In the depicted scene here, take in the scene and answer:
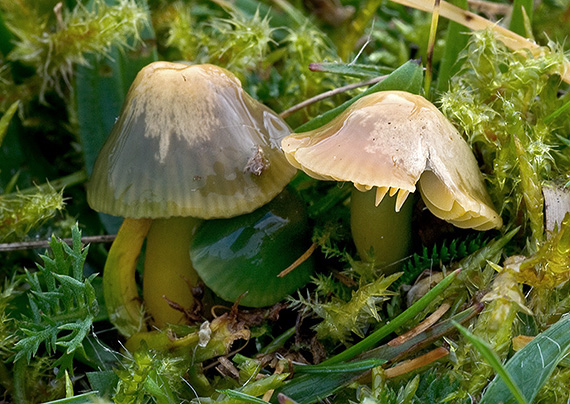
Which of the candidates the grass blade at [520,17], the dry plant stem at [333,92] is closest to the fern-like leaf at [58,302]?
the dry plant stem at [333,92]

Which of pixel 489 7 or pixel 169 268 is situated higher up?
pixel 489 7

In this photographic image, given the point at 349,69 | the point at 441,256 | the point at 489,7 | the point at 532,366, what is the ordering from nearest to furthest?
the point at 532,366 → the point at 441,256 → the point at 349,69 → the point at 489,7

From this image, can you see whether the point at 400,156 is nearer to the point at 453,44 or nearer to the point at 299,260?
the point at 299,260

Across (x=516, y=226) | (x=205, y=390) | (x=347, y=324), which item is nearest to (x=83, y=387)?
(x=205, y=390)

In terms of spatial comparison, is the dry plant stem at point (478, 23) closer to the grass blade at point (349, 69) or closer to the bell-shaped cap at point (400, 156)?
the grass blade at point (349, 69)

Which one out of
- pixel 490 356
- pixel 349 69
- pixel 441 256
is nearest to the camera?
pixel 490 356

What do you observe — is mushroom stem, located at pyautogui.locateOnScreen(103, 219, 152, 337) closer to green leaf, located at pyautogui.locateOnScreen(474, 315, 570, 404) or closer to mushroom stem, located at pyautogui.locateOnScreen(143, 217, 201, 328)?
mushroom stem, located at pyautogui.locateOnScreen(143, 217, 201, 328)

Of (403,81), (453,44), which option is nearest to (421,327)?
(403,81)
